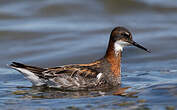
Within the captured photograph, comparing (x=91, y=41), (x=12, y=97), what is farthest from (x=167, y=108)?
(x=91, y=41)

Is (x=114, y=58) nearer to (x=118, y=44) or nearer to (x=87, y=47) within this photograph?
(x=118, y=44)

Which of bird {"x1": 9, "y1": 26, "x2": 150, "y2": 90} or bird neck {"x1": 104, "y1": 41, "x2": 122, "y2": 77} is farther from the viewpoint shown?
bird neck {"x1": 104, "y1": 41, "x2": 122, "y2": 77}

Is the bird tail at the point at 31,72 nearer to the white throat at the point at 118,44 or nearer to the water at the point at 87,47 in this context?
the water at the point at 87,47

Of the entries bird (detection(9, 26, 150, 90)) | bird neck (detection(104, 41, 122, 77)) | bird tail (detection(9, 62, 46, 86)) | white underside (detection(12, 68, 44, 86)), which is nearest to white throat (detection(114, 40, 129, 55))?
bird neck (detection(104, 41, 122, 77))

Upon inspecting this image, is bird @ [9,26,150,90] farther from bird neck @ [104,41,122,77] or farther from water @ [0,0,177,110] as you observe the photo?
water @ [0,0,177,110]

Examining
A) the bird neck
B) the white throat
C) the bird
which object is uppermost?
the white throat

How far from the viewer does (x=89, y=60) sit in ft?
44.4

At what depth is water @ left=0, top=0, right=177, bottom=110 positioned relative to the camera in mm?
9367

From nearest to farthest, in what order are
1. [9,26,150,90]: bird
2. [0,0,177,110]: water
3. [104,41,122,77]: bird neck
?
[0,0,177,110]: water
[9,26,150,90]: bird
[104,41,122,77]: bird neck

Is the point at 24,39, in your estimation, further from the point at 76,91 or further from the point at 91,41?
the point at 76,91

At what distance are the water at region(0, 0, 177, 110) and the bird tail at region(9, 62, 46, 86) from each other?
0.62ft

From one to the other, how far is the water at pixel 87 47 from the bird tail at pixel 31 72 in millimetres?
189

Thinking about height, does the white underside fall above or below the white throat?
below

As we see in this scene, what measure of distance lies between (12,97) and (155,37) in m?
6.47
